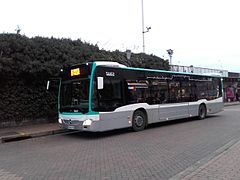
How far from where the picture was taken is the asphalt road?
6758 millimetres

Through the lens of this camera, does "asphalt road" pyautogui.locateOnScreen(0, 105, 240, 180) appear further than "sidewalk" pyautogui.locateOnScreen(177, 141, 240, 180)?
Yes

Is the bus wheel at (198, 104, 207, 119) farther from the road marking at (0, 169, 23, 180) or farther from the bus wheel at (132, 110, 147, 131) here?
the road marking at (0, 169, 23, 180)

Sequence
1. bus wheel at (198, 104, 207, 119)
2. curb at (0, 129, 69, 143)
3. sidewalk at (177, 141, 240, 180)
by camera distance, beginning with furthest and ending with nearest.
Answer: bus wheel at (198, 104, 207, 119) → curb at (0, 129, 69, 143) → sidewalk at (177, 141, 240, 180)

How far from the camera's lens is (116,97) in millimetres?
12992

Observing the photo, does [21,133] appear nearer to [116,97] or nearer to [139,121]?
[116,97]

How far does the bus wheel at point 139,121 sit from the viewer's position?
546 inches

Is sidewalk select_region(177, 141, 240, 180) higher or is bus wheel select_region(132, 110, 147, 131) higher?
bus wheel select_region(132, 110, 147, 131)

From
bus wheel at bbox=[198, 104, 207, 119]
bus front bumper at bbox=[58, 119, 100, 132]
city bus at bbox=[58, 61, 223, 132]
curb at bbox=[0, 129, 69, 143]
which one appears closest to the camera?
bus front bumper at bbox=[58, 119, 100, 132]

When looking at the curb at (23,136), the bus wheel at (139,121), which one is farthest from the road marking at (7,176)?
the bus wheel at (139,121)

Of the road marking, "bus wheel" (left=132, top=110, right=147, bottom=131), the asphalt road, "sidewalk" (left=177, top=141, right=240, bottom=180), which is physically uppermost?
"bus wheel" (left=132, top=110, right=147, bottom=131)

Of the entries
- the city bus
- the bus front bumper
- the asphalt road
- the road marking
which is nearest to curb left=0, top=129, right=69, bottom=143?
the asphalt road

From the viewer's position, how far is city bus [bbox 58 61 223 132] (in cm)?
1207

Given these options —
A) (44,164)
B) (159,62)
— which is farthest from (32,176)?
(159,62)

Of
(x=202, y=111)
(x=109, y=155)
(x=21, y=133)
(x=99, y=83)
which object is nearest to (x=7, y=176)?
(x=109, y=155)
